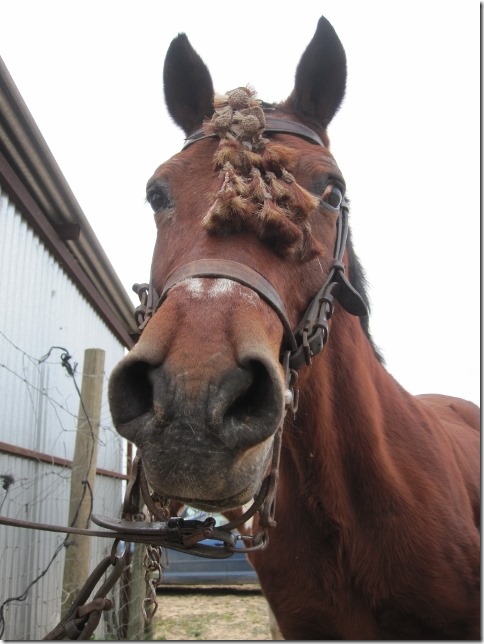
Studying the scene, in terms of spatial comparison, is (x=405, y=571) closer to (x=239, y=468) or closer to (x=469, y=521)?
(x=469, y=521)

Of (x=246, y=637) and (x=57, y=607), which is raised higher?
(x=57, y=607)

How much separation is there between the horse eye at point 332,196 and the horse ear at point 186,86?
100 centimetres

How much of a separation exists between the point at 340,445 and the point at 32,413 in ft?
10.4

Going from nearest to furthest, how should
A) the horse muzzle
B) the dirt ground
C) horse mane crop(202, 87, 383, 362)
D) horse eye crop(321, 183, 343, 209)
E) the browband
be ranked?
the horse muzzle < horse mane crop(202, 87, 383, 362) < horse eye crop(321, 183, 343, 209) < the browband < the dirt ground

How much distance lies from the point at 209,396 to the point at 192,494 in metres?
0.31

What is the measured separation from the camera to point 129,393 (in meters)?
1.69

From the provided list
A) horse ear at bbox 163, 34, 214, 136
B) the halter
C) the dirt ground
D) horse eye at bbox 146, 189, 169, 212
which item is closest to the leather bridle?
the halter

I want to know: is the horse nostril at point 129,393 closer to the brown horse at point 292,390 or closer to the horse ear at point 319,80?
the brown horse at point 292,390

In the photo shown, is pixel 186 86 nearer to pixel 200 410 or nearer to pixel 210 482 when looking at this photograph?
pixel 200 410

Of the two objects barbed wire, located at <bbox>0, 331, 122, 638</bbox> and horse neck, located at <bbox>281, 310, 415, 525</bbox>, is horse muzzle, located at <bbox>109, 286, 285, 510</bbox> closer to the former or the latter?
horse neck, located at <bbox>281, 310, 415, 525</bbox>

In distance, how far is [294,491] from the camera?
2992 millimetres

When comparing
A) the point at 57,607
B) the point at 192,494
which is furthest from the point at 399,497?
the point at 57,607

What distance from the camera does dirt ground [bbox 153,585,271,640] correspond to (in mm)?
7332

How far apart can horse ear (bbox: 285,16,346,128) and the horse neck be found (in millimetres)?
1148
